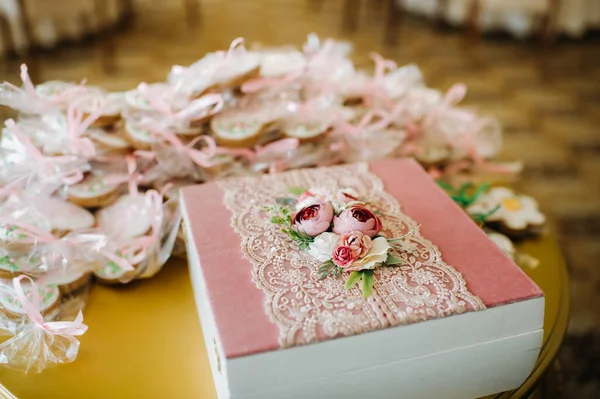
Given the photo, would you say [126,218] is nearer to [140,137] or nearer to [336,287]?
[140,137]

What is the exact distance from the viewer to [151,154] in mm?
1014

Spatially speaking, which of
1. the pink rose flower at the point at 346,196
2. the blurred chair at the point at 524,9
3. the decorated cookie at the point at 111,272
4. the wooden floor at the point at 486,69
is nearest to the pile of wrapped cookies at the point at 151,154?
the decorated cookie at the point at 111,272

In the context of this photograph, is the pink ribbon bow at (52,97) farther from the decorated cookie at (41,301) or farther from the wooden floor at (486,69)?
the wooden floor at (486,69)

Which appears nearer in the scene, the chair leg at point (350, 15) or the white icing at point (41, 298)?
the white icing at point (41, 298)

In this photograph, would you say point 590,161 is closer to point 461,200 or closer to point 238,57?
point 461,200

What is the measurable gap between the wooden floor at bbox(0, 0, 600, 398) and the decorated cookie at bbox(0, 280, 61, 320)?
113 cm

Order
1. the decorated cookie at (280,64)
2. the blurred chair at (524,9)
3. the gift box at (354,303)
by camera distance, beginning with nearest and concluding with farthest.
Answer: the gift box at (354,303) < the decorated cookie at (280,64) < the blurred chair at (524,9)

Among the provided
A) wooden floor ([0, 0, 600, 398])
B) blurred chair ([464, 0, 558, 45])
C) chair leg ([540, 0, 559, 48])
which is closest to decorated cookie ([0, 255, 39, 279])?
wooden floor ([0, 0, 600, 398])

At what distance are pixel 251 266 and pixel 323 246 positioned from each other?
95mm

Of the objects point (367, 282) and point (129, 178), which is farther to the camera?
point (129, 178)

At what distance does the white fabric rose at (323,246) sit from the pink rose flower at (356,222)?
0.05ft

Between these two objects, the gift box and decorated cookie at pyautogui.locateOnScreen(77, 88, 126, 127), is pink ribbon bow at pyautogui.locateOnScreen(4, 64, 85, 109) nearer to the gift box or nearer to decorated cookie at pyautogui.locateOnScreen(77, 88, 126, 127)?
decorated cookie at pyautogui.locateOnScreen(77, 88, 126, 127)

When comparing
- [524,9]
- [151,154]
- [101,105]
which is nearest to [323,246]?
[151,154]

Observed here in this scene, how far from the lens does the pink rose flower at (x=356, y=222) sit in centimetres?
77
